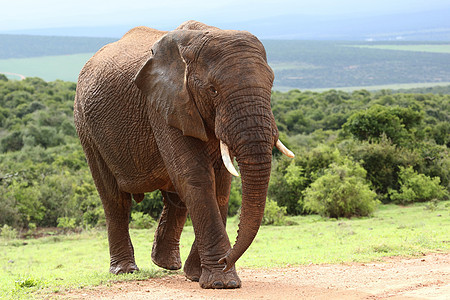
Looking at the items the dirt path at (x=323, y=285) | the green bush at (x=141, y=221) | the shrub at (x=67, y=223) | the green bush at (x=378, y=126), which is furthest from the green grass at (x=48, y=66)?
the dirt path at (x=323, y=285)

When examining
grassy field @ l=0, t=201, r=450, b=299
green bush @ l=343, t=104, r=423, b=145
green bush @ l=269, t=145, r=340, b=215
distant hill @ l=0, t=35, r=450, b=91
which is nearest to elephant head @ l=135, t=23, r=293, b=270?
grassy field @ l=0, t=201, r=450, b=299

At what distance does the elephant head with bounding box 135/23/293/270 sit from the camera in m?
5.66

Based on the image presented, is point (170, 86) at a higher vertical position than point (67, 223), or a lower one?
A: higher

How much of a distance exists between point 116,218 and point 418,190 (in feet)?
46.3

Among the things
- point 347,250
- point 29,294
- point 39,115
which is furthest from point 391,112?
point 39,115

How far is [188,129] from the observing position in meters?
6.23

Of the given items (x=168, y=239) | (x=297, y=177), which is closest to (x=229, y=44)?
(x=168, y=239)

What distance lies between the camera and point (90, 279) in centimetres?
739

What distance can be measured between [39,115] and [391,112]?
977 inches

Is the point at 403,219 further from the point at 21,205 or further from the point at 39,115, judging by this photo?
the point at 39,115

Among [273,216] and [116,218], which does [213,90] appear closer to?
[116,218]

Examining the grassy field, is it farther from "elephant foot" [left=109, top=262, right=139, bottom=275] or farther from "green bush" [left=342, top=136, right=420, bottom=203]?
"green bush" [left=342, top=136, right=420, bottom=203]

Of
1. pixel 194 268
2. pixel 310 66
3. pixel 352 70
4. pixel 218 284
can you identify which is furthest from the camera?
pixel 310 66

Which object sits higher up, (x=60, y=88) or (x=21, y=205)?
(x=21, y=205)
